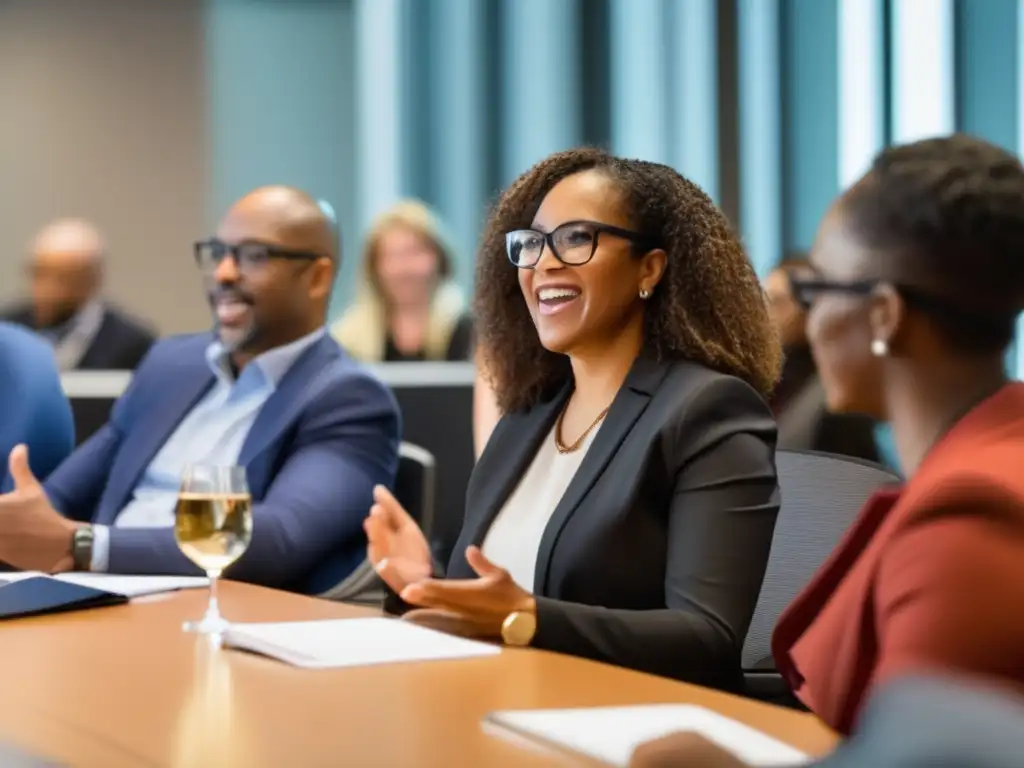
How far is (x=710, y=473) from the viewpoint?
2.03 metres

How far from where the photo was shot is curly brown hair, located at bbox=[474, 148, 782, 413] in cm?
229

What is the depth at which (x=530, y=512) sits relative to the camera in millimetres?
2301

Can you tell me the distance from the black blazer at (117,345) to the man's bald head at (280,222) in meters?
2.72

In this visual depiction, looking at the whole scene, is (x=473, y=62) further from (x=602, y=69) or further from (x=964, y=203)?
(x=964, y=203)

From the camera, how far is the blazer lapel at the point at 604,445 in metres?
2.13

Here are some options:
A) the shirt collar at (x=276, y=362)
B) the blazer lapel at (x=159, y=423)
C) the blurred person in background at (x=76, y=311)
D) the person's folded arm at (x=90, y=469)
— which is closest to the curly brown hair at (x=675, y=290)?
the shirt collar at (x=276, y=362)

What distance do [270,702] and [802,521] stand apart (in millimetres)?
1090

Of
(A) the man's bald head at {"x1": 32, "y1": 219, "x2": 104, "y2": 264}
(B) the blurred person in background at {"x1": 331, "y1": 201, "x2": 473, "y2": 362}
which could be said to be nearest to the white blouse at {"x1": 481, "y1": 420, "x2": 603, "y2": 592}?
(B) the blurred person in background at {"x1": 331, "y1": 201, "x2": 473, "y2": 362}

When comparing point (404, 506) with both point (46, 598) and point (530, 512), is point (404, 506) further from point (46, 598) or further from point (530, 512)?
point (46, 598)

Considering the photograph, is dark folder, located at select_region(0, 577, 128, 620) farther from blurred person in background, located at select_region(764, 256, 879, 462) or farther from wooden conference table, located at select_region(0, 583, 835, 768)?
blurred person in background, located at select_region(764, 256, 879, 462)

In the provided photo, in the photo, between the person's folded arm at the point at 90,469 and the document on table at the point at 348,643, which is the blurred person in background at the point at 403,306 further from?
the document on table at the point at 348,643

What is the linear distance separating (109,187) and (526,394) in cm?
632

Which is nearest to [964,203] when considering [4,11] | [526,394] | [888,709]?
[888,709]

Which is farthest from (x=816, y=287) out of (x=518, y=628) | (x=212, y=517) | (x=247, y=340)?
(x=247, y=340)
